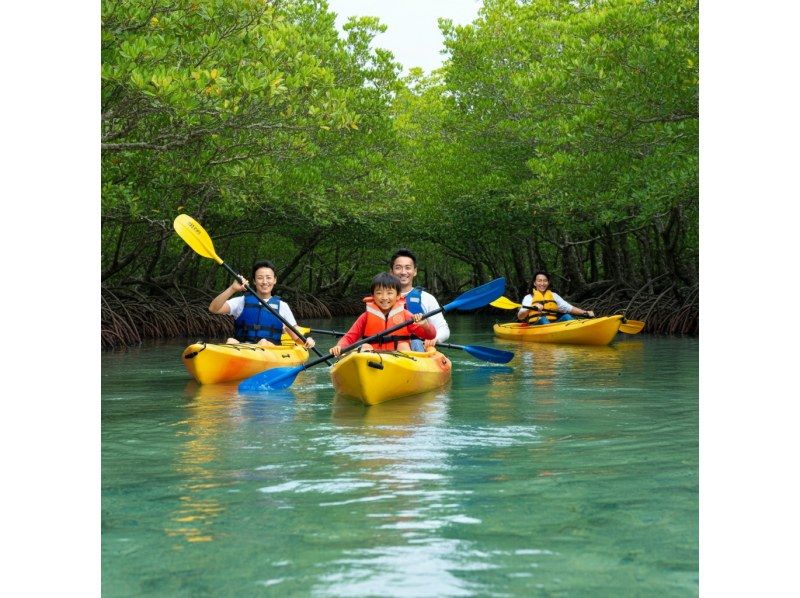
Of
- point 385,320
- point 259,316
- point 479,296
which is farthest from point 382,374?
point 259,316

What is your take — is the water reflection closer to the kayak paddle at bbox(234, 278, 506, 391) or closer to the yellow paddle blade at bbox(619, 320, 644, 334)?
the kayak paddle at bbox(234, 278, 506, 391)

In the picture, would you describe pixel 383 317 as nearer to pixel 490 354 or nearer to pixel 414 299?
pixel 414 299

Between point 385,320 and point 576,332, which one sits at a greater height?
point 385,320

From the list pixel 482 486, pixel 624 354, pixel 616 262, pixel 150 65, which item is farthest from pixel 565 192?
pixel 482 486

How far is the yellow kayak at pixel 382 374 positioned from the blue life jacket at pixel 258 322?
1590 millimetres

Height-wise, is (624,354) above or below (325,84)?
below

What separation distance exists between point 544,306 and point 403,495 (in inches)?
367

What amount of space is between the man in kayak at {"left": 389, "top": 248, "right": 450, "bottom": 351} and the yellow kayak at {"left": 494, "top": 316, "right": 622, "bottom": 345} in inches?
178

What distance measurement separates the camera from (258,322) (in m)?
8.05

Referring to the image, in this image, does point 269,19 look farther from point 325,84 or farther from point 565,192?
point 565,192

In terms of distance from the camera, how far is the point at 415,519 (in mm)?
3244

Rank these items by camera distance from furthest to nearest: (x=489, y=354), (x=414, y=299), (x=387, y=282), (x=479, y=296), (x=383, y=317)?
(x=489, y=354) → (x=479, y=296) → (x=414, y=299) → (x=383, y=317) → (x=387, y=282)

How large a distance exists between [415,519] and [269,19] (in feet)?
23.2

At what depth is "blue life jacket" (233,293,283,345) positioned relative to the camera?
8.02 m
